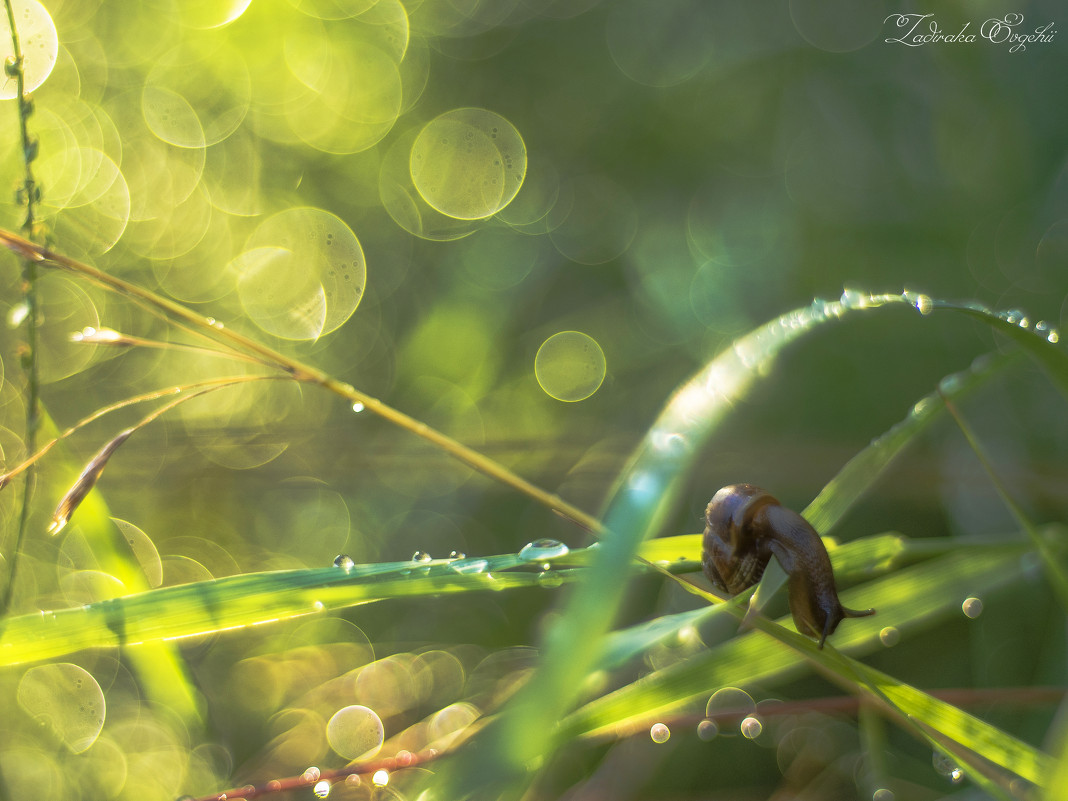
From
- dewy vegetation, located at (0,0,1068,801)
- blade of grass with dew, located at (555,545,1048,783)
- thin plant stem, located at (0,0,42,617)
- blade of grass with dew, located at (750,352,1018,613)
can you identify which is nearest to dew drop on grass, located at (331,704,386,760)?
dewy vegetation, located at (0,0,1068,801)

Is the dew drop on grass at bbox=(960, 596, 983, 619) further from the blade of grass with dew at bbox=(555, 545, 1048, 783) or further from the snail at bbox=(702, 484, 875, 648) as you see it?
the snail at bbox=(702, 484, 875, 648)

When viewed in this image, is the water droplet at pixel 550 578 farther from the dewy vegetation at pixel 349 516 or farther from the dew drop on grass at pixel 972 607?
the dew drop on grass at pixel 972 607

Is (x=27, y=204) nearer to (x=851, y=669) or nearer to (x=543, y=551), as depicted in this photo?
(x=543, y=551)

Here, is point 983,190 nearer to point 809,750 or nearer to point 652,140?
point 652,140

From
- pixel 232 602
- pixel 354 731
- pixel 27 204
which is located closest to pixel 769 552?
pixel 232 602

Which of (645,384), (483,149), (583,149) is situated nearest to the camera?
(645,384)

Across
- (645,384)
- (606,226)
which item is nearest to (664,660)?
(645,384)
